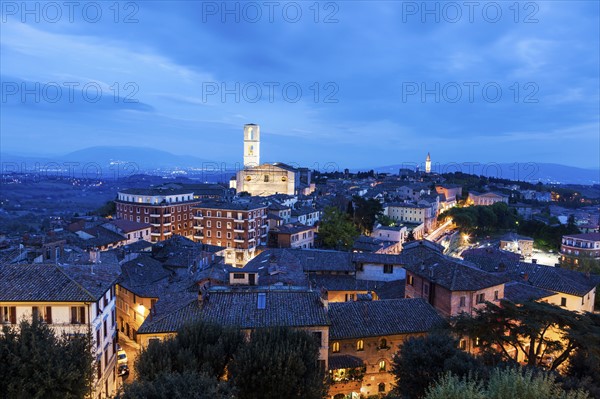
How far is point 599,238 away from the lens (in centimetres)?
7300

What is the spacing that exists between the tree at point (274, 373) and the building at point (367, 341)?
5572 mm

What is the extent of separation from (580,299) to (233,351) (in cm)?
2846

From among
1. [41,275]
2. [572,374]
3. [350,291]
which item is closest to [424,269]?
[350,291]

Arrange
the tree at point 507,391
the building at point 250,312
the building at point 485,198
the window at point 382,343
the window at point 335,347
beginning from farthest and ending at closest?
the building at point 485,198 < the window at point 382,343 < the window at point 335,347 < the building at point 250,312 < the tree at point 507,391

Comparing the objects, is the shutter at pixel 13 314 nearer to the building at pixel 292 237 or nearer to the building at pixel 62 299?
the building at pixel 62 299

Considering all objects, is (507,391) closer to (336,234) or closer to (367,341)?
(367,341)

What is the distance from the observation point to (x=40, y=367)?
14.0 m

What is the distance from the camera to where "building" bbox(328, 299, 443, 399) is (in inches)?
892

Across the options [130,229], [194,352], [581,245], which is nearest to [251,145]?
[130,229]

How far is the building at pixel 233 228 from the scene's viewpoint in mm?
62500

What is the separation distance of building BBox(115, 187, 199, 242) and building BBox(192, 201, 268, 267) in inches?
305

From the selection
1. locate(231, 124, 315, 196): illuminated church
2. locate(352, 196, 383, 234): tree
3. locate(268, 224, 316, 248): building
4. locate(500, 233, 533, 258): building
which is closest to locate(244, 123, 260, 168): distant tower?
locate(231, 124, 315, 196): illuminated church

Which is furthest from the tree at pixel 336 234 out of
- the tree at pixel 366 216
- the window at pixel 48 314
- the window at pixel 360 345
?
the window at pixel 48 314

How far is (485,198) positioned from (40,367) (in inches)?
5423
